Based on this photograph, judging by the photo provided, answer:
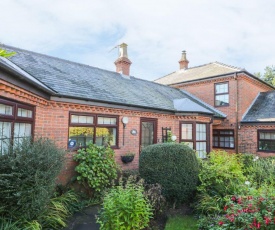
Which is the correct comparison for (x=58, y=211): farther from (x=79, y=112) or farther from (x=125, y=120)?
(x=125, y=120)

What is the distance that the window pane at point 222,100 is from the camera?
1490 cm

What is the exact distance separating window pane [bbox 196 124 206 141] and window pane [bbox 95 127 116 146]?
5.07 m

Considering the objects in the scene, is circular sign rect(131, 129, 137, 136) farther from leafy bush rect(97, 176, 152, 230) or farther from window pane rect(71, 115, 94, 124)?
leafy bush rect(97, 176, 152, 230)

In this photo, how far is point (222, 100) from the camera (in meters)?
15.2

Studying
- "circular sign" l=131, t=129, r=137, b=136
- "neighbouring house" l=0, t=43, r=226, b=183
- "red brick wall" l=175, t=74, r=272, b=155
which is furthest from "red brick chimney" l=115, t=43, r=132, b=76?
"circular sign" l=131, t=129, r=137, b=136

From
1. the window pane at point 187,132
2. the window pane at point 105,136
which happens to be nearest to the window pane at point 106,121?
the window pane at point 105,136

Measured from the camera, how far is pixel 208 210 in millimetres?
5562

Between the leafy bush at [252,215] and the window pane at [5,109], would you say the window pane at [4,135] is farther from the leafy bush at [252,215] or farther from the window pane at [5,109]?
the leafy bush at [252,215]

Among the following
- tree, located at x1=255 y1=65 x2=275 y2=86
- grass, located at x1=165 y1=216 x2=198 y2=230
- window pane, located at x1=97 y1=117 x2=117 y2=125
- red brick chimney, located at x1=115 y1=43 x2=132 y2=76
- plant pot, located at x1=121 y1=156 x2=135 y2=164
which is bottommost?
grass, located at x1=165 y1=216 x2=198 y2=230

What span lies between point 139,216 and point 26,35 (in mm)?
8870

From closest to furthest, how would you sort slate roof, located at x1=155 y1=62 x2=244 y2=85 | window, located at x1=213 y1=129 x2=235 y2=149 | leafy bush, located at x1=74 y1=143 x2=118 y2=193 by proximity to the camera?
1. leafy bush, located at x1=74 y1=143 x2=118 y2=193
2. window, located at x1=213 y1=129 x2=235 y2=149
3. slate roof, located at x1=155 y1=62 x2=244 y2=85

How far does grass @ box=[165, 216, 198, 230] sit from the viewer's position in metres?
5.03

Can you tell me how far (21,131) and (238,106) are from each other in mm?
13353

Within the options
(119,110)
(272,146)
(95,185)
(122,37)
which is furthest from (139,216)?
(122,37)
